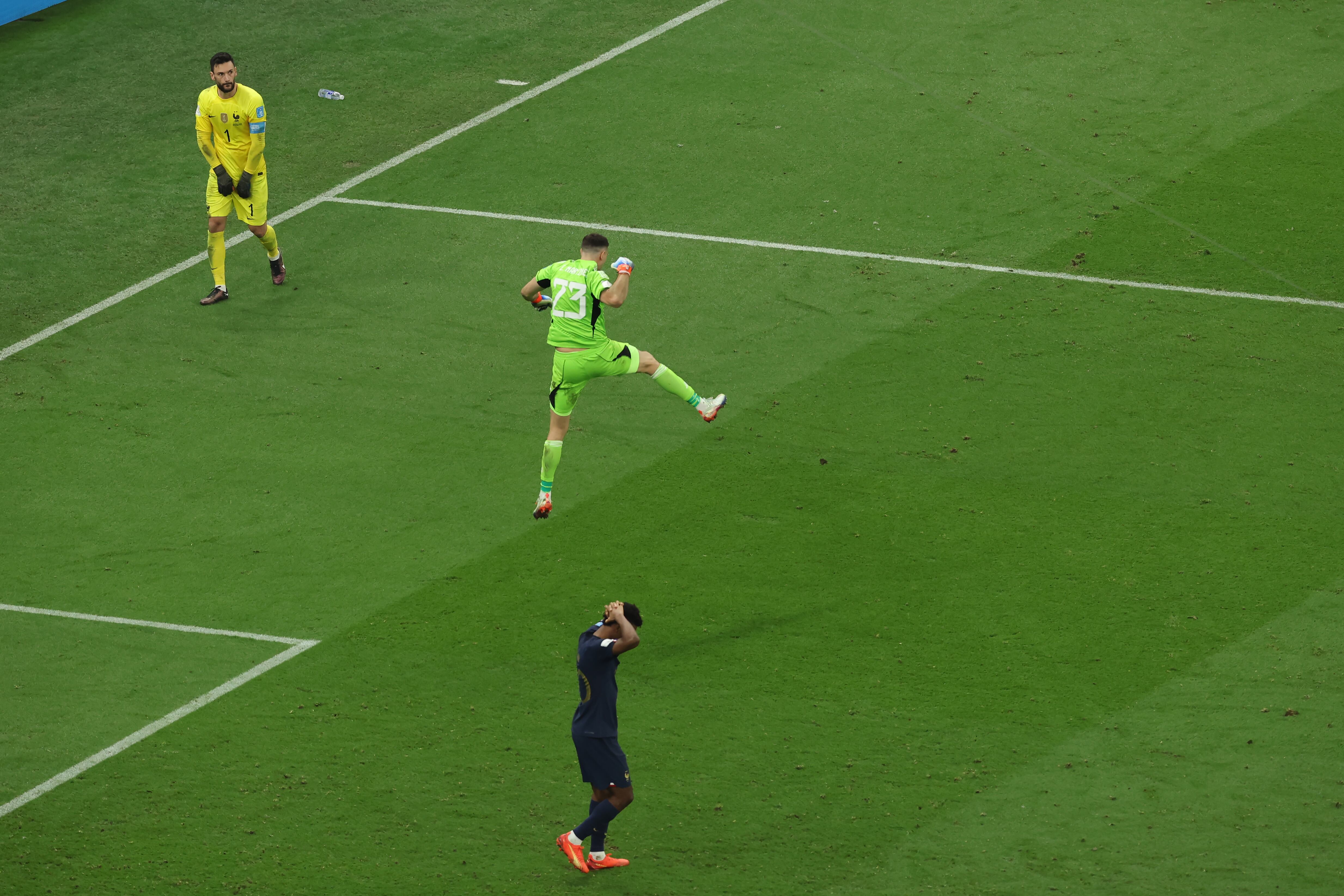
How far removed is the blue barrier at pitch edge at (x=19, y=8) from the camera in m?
26.9

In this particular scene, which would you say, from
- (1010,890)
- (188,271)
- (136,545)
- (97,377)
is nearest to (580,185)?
(188,271)

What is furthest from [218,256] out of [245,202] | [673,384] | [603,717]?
[603,717]

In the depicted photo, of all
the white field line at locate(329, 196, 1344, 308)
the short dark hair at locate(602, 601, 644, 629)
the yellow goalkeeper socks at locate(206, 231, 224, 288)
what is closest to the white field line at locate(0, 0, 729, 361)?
the white field line at locate(329, 196, 1344, 308)

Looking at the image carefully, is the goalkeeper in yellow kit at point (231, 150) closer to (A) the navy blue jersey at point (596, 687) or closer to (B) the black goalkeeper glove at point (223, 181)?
(B) the black goalkeeper glove at point (223, 181)

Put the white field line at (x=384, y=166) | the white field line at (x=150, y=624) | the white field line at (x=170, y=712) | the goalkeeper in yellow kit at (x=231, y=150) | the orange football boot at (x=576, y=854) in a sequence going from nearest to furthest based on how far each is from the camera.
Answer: the orange football boot at (x=576, y=854) < the white field line at (x=170, y=712) < the white field line at (x=150, y=624) < the goalkeeper in yellow kit at (x=231, y=150) < the white field line at (x=384, y=166)

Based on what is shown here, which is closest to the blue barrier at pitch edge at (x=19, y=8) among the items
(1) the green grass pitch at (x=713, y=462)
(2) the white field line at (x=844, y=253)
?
(1) the green grass pitch at (x=713, y=462)

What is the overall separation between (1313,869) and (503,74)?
16687mm

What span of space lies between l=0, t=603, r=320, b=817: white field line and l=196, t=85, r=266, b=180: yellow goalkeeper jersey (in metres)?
6.16

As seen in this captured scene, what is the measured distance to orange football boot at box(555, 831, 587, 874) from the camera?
1191cm

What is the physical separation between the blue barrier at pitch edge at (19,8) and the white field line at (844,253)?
326 inches

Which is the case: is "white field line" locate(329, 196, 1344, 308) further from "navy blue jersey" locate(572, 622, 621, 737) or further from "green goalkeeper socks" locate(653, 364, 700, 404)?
"navy blue jersey" locate(572, 622, 621, 737)

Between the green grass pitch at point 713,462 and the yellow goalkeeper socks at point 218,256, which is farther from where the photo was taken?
the yellow goalkeeper socks at point 218,256

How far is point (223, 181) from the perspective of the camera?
19.2m

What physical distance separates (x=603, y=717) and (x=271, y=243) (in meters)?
9.84
